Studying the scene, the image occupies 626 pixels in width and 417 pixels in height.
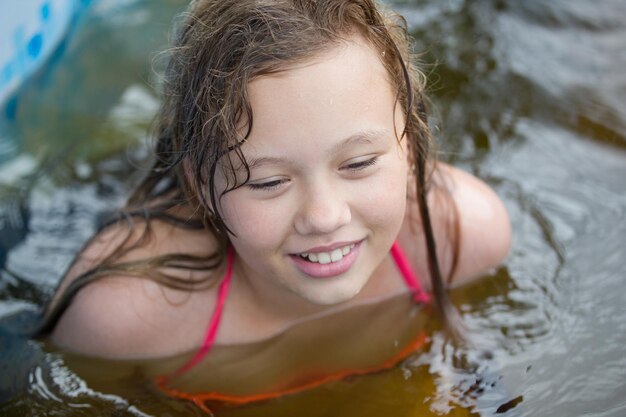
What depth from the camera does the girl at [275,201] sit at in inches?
73.1

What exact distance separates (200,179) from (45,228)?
1125 mm

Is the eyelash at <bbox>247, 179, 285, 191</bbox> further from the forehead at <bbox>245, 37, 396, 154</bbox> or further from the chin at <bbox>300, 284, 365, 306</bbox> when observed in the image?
the chin at <bbox>300, 284, 365, 306</bbox>

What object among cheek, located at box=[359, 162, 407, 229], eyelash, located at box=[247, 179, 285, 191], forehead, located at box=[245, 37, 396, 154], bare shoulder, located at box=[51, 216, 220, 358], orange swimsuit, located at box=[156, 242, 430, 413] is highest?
forehead, located at box=[245, 37, 396, 154]

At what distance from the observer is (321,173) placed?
6.12 feet

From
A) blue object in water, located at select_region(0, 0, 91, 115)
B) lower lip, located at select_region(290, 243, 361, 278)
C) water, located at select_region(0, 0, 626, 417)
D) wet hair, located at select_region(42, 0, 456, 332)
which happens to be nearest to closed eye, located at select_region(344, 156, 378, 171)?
wet hair, located at select_region(42, 0, 456, 332)

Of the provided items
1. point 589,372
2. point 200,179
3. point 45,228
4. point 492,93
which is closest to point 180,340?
point 200,179

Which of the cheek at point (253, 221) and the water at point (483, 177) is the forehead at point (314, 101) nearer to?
the cheek at point (253, 221)

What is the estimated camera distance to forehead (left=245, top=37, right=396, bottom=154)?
1821mm

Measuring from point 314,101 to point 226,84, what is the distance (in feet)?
0.65

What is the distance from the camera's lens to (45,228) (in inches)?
118

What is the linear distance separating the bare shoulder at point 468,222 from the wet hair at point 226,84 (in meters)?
0.16

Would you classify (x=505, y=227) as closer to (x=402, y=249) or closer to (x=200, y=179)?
(x=402, y=249)

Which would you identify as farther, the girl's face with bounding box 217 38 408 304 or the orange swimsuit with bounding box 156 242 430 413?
the orange swimsuit with bounding box 156 242 430 413

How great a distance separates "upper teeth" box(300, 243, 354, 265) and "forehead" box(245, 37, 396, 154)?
0.30m
